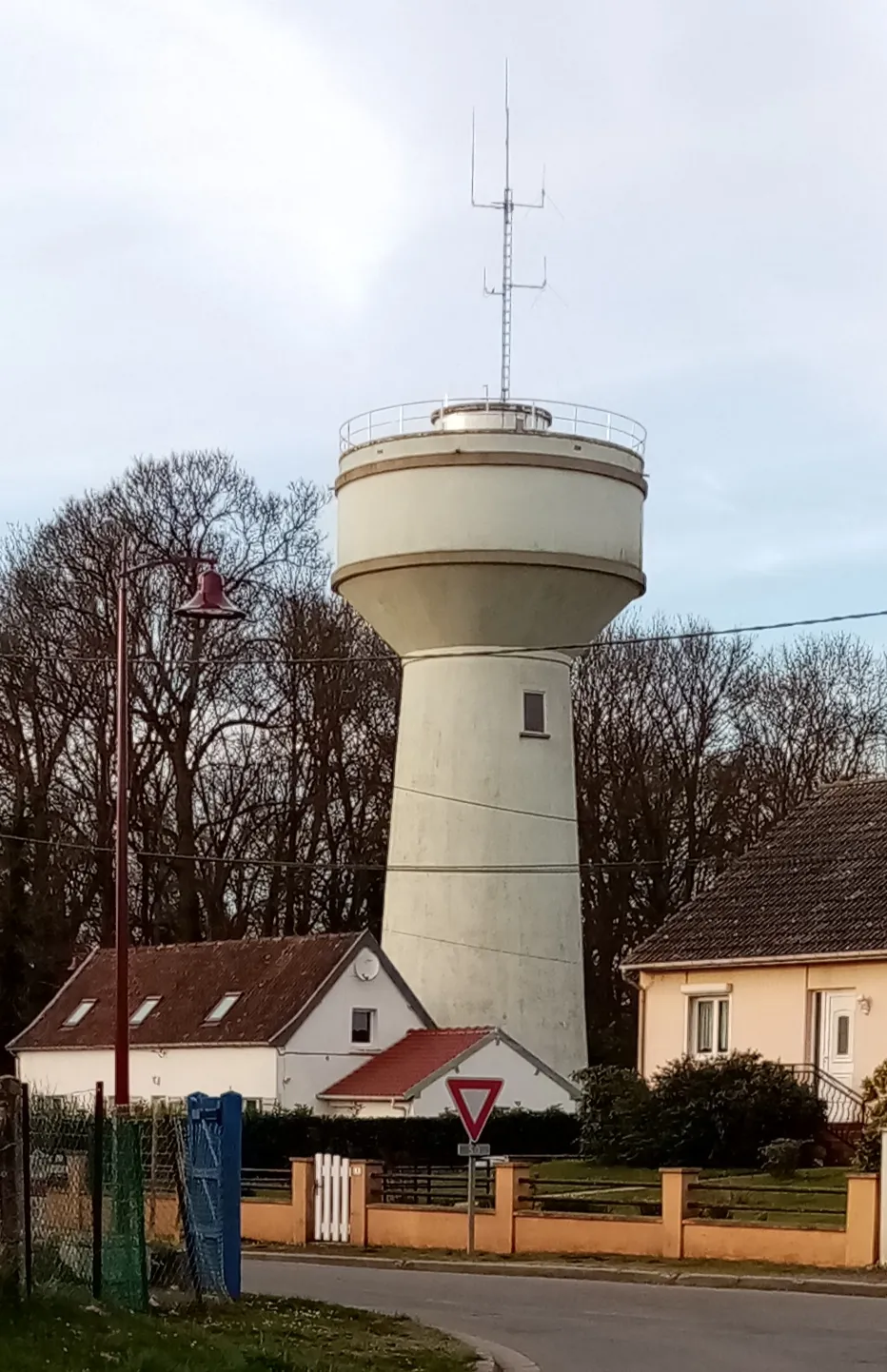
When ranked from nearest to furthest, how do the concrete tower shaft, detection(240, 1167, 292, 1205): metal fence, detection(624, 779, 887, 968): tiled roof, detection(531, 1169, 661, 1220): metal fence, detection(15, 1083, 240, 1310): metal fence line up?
detection(15, 1083, 240, 1310): metal fence → detection(531, 1169, 661, 1220): metal fence → detection(240, 1167, 292, 1205): metal fence → detection(624, 779, 887, 968): tiled roof → the concrete tower shaft

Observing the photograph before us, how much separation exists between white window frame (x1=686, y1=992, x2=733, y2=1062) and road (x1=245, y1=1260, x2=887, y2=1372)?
12.7 meters

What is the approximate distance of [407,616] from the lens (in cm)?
4600

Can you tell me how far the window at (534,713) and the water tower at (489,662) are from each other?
0.12 feet

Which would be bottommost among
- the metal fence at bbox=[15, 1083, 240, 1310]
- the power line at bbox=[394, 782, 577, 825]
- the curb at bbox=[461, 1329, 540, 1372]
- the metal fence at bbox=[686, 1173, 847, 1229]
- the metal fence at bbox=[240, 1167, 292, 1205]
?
the metal fence at bbox=[240, 1167, 292, 1205]

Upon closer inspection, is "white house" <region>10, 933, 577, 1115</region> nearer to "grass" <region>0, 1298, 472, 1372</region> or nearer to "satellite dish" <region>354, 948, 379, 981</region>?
"satellite dish" <region>354, 948, 379, 981</region>

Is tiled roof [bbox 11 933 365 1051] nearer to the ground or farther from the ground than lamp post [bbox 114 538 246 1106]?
nearer to the ground

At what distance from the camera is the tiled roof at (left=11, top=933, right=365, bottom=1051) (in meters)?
47.8

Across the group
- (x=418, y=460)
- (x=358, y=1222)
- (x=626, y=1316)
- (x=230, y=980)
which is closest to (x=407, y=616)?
(x=418, y=460)

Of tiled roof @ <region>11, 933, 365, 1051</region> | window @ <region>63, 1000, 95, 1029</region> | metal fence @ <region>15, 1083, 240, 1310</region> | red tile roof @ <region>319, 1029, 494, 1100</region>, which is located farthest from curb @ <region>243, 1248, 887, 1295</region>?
window @ <region>63, 1000, 95, 1029</region>

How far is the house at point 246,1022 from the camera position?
1848 inches

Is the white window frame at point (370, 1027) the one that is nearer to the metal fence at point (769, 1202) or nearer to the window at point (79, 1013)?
the window at point (79, 1013)

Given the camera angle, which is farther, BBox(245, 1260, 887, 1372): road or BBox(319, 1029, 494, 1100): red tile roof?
BBox(319, 1029, 494, 1100): red tile roof

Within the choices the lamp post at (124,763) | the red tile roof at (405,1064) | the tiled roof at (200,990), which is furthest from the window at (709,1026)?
the lamp post at (124,763)

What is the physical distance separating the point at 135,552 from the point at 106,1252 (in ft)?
139
